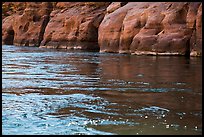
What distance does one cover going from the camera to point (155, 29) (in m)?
34.2

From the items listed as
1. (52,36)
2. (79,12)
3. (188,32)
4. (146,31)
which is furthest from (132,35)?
(52,36)

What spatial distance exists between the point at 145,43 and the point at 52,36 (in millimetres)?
24415

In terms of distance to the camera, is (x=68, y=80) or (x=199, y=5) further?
(x=199, y=5)

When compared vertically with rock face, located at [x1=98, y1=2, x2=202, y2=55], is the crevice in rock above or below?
below

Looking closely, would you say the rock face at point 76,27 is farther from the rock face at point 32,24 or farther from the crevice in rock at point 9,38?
the crevice in rock at point 9,38

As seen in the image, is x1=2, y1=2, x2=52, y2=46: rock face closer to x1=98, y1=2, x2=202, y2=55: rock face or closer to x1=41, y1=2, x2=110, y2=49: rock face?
x1=41, y1=2, x2=110, y2=49: rock face

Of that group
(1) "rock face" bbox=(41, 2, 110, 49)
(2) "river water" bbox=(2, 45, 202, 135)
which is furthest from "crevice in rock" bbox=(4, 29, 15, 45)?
(2) "river water" bbox=(2, 45, 202, 135)

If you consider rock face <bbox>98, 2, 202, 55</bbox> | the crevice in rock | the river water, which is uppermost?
rock face <bbox>98, 2, 202, 55</bbox>

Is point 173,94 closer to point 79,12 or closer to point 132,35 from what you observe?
point 132,35

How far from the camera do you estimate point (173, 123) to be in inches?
291

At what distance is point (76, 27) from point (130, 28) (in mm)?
15304

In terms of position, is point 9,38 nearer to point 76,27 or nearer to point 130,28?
point 76,27

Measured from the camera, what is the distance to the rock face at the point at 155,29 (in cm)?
3141

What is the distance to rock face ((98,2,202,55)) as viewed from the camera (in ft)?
103
